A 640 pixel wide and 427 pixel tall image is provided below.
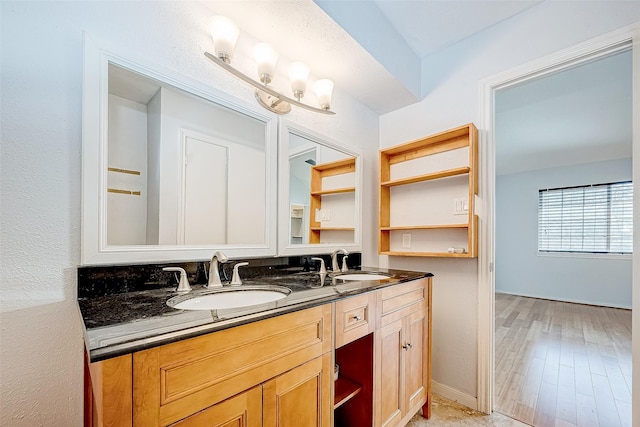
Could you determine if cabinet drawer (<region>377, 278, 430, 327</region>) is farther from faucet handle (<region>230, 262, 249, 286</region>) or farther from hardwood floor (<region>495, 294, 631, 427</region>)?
hardwood floor (<region>495, 294, 631, 427</region>)

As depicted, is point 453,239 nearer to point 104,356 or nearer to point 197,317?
point 197,317

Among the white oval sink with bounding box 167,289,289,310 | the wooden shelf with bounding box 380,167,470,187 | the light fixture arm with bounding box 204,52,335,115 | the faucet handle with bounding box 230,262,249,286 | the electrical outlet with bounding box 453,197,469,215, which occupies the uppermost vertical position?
the light fixture arm with bounding box 204,52,335,115

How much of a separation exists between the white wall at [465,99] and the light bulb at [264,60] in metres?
1.23

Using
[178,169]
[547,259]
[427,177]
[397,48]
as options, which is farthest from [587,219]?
[178,169]

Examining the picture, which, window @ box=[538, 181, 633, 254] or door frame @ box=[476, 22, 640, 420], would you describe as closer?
door frame @ box=[476, 22, 640, 420]

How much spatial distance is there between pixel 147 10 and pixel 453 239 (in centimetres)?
205

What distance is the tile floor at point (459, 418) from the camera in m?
1.59

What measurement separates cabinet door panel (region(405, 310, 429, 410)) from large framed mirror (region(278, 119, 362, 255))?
0.67 metres

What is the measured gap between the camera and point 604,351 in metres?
2.57

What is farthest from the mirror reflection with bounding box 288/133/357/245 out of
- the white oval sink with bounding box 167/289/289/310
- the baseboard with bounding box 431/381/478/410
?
the baseboard with bounding box 431/381/478/410

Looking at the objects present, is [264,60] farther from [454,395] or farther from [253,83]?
[454,395]

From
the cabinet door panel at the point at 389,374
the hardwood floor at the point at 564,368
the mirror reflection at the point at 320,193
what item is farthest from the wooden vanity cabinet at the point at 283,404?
the hardwood floor at the point at 564,368

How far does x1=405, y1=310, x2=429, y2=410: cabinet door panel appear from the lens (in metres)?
1.48

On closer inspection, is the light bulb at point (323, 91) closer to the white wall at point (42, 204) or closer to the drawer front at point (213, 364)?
the white wall at point (42, 204)
